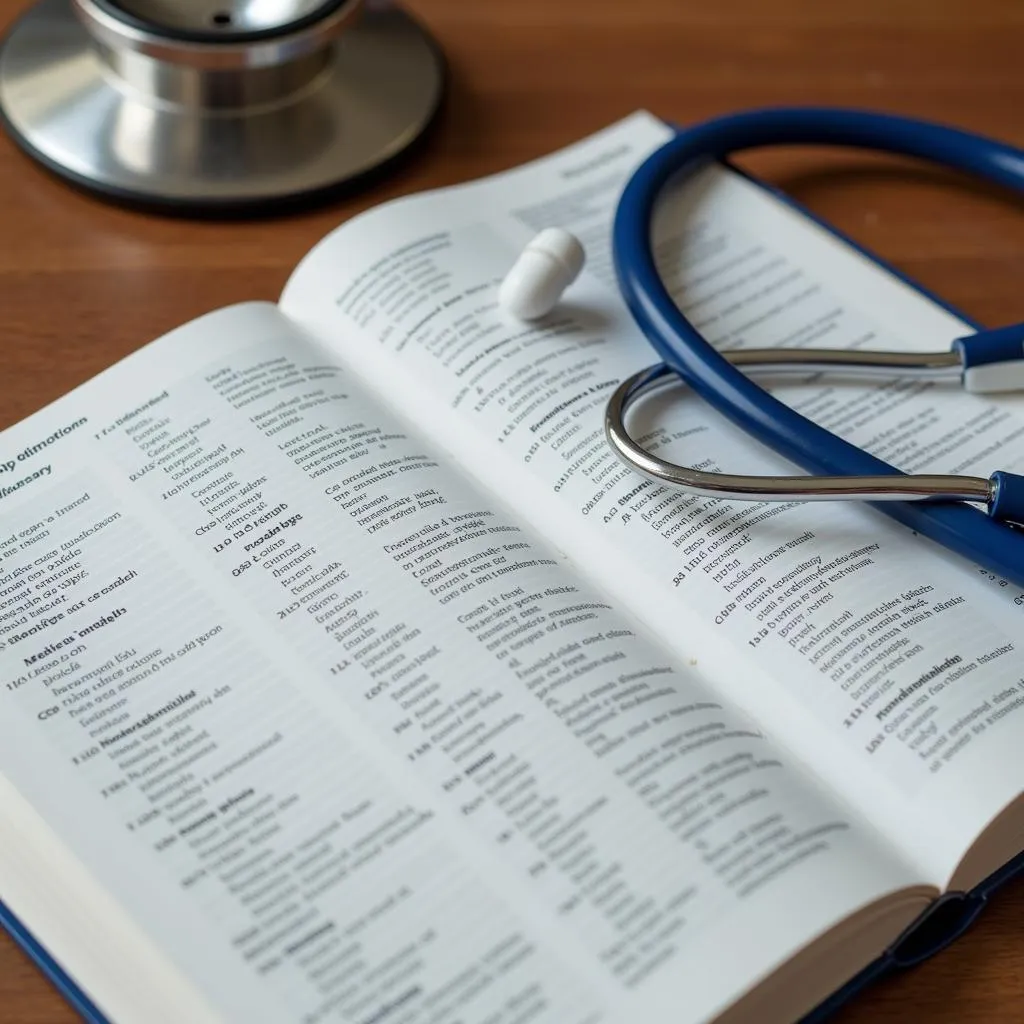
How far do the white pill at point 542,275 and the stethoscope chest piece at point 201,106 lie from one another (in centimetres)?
15

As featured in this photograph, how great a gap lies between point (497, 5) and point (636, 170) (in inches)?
9.6

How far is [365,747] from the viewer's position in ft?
1.94

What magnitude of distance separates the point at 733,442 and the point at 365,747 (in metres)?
0.25

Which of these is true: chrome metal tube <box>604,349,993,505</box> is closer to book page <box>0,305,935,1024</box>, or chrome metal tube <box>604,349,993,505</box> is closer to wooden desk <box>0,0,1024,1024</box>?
book page <box>0,305,935,1024</box>

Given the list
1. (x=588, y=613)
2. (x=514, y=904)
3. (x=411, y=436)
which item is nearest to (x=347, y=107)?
(x=411, y=436)

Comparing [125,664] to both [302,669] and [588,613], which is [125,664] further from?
[588,613]

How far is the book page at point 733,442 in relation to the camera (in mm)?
609

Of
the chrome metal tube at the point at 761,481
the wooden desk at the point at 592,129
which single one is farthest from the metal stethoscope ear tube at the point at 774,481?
the wooden desk at the point at 592,129

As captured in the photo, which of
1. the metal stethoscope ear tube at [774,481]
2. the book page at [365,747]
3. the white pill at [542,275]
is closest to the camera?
the book page at [365,747]

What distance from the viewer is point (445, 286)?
2.54 ft

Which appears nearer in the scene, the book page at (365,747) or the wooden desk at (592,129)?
the book page at (365,747)

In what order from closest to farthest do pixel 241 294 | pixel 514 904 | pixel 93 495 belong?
pixel 514 904, pixel 93 495, pixel 241 294

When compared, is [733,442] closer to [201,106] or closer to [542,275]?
[542,275]

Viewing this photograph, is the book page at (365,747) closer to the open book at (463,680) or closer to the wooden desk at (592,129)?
the open book at (463,680)
